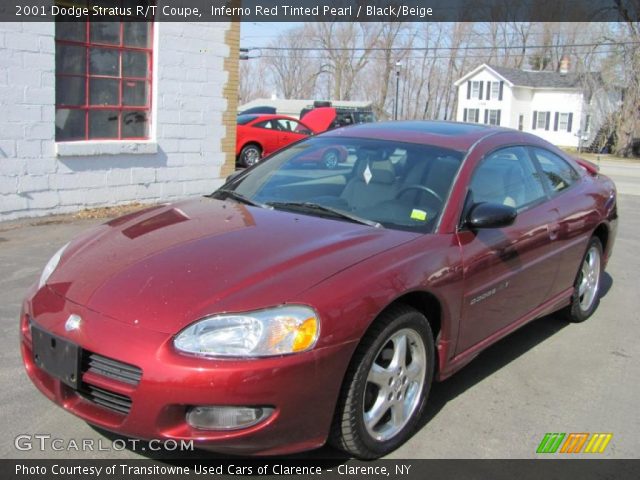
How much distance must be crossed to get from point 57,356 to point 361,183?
1.97 metres

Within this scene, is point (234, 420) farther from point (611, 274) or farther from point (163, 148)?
point (163, 148)

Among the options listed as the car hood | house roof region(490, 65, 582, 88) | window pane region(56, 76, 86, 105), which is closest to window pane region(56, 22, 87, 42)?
window pane region(56, 76, 86, 105)

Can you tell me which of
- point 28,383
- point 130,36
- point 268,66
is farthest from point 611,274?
point 268,66

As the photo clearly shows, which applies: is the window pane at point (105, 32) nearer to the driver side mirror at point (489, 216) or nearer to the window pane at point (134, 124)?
the window pane at point (134, 124)

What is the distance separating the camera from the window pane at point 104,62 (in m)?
9.23

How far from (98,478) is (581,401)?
2.70 meters

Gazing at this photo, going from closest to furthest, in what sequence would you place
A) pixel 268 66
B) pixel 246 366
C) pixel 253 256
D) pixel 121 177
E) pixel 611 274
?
pixel 246 366 < pixel 253 256 < pixel 611 274 < pixel 121 177 < pixel 268 66

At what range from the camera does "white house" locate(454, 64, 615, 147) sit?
5462cm

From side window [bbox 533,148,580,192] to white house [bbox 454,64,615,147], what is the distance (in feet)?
168

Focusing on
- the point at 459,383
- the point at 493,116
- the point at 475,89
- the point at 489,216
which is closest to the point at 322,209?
the point at 489,216

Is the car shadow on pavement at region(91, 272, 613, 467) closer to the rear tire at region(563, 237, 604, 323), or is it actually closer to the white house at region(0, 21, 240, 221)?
the rear tire at region(563, 237, 604, 323)

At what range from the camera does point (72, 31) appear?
8906mm

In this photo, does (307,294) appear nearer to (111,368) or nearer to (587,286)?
(111,368)

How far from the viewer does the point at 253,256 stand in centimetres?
311
